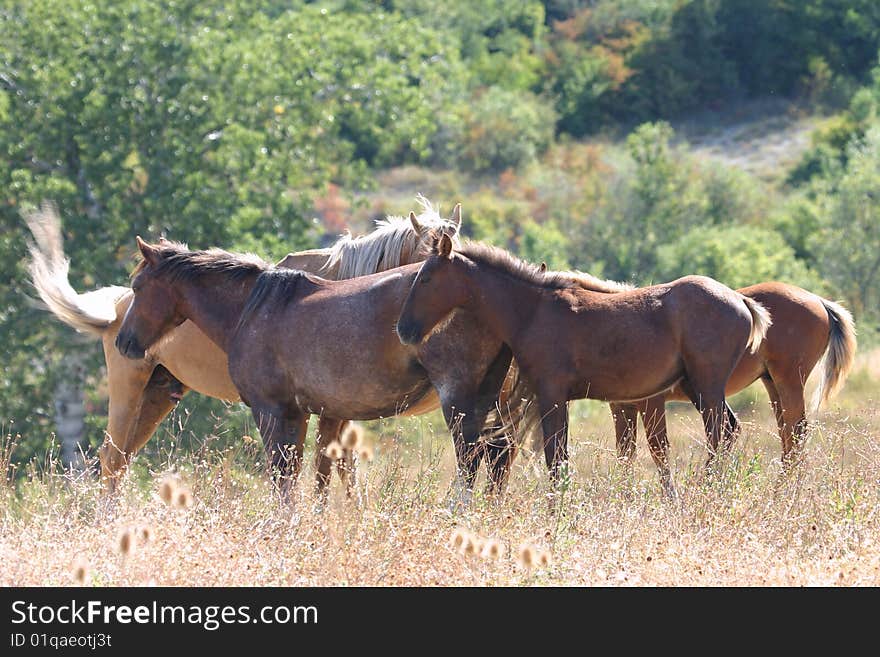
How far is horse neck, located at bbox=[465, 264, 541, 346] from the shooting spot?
693cm

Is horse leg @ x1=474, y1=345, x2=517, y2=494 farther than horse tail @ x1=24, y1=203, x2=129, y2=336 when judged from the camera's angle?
No

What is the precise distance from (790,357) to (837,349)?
0.41 m

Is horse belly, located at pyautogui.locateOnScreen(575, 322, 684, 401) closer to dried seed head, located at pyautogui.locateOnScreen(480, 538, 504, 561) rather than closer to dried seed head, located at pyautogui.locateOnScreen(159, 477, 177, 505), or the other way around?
dried seed head, located at pyautogui.locateOnScreen(480, 538, 504, 561)

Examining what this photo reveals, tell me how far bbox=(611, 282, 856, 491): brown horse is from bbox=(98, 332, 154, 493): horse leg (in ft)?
11.4

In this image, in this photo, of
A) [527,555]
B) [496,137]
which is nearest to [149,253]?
[527,555]

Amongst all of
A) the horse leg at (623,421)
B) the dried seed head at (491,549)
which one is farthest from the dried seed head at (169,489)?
the horse leg at (623,421)

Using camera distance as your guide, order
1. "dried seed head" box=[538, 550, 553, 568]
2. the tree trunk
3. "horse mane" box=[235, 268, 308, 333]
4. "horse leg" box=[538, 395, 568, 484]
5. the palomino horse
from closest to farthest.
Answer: "dried seed head" box=[538, 550, 553, 568], "horse leg" box=[538, 395, 568, 484], "horse mane" box=[235, 268, 308, 333], the palomino horse, the tree trunk

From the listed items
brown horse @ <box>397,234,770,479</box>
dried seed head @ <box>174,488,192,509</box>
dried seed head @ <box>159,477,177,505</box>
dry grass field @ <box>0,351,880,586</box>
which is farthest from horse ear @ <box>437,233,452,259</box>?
dried seed head @ <box>159,477,177,505</box>

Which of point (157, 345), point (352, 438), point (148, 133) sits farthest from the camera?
point (148, 133)

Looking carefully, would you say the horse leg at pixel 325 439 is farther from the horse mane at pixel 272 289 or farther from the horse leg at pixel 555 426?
the horse leg at pixel 555 426

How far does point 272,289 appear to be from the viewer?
24.3 feet

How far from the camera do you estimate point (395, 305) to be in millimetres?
7062

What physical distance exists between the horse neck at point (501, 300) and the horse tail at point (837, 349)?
8.81ft

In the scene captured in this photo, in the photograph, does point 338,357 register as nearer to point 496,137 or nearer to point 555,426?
point 555,426
